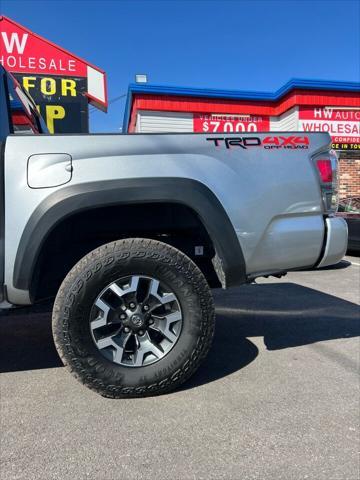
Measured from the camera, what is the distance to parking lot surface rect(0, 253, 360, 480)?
2086 millimetres

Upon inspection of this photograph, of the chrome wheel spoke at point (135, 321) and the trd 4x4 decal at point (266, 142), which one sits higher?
the trd 4x4 decal at point (266, 142)

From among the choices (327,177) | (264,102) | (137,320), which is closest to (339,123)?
(264,102)

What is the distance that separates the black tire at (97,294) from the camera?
2.60m

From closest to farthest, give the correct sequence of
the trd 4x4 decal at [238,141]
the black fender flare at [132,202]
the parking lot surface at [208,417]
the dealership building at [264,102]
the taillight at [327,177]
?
1. the parking lot surface at [208,417]
2. the black fender flare at [132,202]
3. the trd 4x4 decal at [238,141]
4. the taillight at [327,177]
5. the dealership building at [264,102]

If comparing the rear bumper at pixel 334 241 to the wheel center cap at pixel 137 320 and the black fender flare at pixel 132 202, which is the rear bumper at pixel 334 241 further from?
the wheel center cap at pixel 137 320

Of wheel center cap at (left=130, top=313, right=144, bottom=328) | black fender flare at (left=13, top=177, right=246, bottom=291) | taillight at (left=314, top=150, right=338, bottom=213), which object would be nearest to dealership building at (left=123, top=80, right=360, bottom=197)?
taillight at (left=314, top=150, right=338, bottom=213)

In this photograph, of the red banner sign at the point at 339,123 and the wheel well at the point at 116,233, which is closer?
the wheel well at the point at 116,233

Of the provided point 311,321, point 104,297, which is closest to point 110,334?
point 104,297

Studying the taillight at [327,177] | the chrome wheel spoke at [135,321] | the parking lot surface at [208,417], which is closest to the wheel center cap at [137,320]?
the chrome wheel spoke at [135,321]

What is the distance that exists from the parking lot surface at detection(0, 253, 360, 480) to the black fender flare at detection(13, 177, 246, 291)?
758 mm

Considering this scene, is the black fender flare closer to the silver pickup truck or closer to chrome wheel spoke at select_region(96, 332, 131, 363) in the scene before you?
the silver pickup truck

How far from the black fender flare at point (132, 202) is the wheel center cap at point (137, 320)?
0.63 m

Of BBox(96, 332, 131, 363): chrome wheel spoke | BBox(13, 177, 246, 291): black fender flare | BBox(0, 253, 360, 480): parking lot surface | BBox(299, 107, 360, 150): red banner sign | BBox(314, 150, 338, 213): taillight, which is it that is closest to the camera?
BBox(0, 253, 360, 480): parking lot surface

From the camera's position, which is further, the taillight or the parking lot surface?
the taillight
